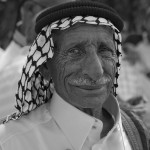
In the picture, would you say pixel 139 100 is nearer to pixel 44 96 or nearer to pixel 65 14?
pixel 44 96

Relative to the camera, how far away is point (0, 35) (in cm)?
638

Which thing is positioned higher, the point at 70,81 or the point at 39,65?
the point at 39,65

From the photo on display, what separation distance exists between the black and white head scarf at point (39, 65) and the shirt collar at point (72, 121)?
14cm

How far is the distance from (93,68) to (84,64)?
0.07m

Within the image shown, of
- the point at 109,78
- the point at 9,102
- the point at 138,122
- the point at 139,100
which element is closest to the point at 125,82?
the point at 139,100

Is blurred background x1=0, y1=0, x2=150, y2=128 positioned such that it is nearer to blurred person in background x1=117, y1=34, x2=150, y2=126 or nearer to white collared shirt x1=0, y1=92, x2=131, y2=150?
blurred person in background x1=117, y1=34, x2=150, y2=126

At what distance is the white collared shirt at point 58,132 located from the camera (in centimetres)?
251

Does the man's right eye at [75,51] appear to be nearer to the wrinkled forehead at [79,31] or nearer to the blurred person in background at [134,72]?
the wrinkled forehead at [79,31]

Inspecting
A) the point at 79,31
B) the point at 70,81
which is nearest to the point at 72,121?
the point at 70,81

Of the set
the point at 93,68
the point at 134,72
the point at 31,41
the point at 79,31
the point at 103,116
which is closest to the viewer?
the point at 93,68

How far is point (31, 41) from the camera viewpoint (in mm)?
4660

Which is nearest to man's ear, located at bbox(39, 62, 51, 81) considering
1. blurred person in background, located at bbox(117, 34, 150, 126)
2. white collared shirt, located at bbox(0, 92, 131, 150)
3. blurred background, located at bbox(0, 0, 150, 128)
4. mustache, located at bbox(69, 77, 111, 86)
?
white collared shirt, located at bbox(0, 92, 131, 150)

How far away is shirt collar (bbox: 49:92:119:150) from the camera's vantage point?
255cm

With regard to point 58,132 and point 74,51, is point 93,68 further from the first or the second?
point 58,132
